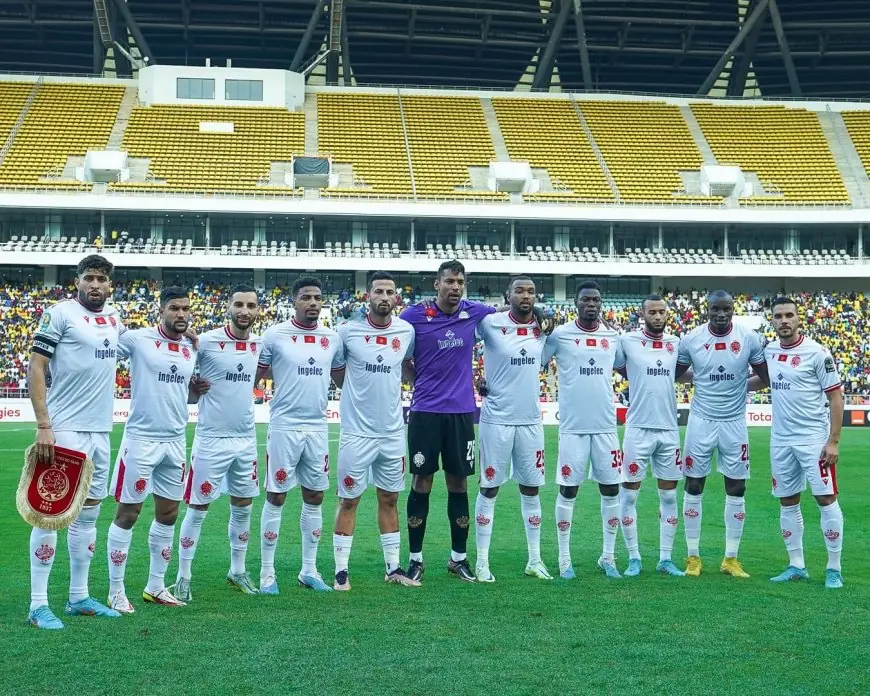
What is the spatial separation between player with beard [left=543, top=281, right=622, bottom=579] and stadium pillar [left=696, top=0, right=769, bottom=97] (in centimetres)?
4290

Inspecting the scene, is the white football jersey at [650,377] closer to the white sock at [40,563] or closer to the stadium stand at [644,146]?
the white sock at [40,563]

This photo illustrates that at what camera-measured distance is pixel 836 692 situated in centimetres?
587

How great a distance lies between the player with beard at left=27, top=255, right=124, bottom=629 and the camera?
7.36 m

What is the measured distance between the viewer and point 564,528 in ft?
30.9

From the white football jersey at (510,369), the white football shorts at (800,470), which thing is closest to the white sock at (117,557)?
the white football jersey at (510,369)

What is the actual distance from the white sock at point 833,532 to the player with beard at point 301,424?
4458 millimetres

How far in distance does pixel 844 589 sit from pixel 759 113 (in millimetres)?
46227

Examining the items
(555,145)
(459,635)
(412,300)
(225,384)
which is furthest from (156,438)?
(555,145)

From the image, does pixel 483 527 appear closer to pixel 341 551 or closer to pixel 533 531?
pixel 533 531

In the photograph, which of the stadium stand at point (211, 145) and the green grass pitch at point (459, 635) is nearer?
the green grass pitch at point (459, 635)

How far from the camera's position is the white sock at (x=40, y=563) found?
722 cm

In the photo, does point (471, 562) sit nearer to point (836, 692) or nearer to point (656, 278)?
point (836, 692)

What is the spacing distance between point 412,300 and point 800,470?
33365mm

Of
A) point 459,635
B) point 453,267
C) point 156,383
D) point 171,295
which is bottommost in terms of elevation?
point 459,635
